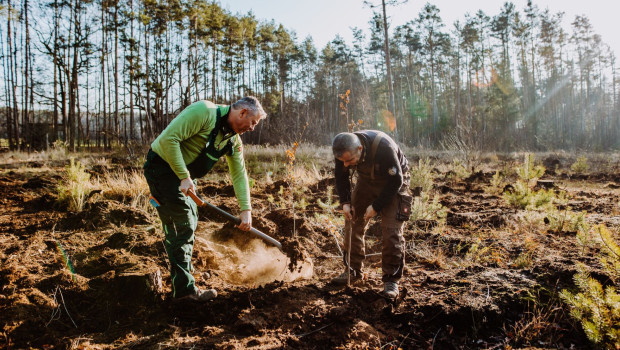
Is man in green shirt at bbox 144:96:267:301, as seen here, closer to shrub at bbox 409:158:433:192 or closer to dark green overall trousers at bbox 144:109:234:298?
dark green overall trousers at bbox 144:109:234:298

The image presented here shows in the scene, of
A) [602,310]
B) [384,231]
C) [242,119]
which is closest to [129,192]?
[242,119]

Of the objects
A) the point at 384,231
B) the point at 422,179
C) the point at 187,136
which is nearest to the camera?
the point at 187,136

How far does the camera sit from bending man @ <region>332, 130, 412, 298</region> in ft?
9.29

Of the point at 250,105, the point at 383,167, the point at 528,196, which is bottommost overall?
the point at 528,196

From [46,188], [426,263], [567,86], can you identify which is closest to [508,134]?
[567,86]

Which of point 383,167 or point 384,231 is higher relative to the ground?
point 383,167

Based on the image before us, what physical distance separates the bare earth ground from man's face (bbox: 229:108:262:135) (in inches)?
56.3

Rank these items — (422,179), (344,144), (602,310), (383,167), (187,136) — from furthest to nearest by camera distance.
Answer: (422,179), (383,167), (344,144), (187,136), (602,310)

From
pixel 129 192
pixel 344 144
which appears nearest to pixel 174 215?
pixel 344 144

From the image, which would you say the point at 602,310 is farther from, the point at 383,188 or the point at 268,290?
the point at 268,290

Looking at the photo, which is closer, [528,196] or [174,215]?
[174,215]

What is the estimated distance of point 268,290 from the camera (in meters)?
2.94

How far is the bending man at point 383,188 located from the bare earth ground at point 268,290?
283 millimetres

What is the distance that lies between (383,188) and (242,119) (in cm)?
136
